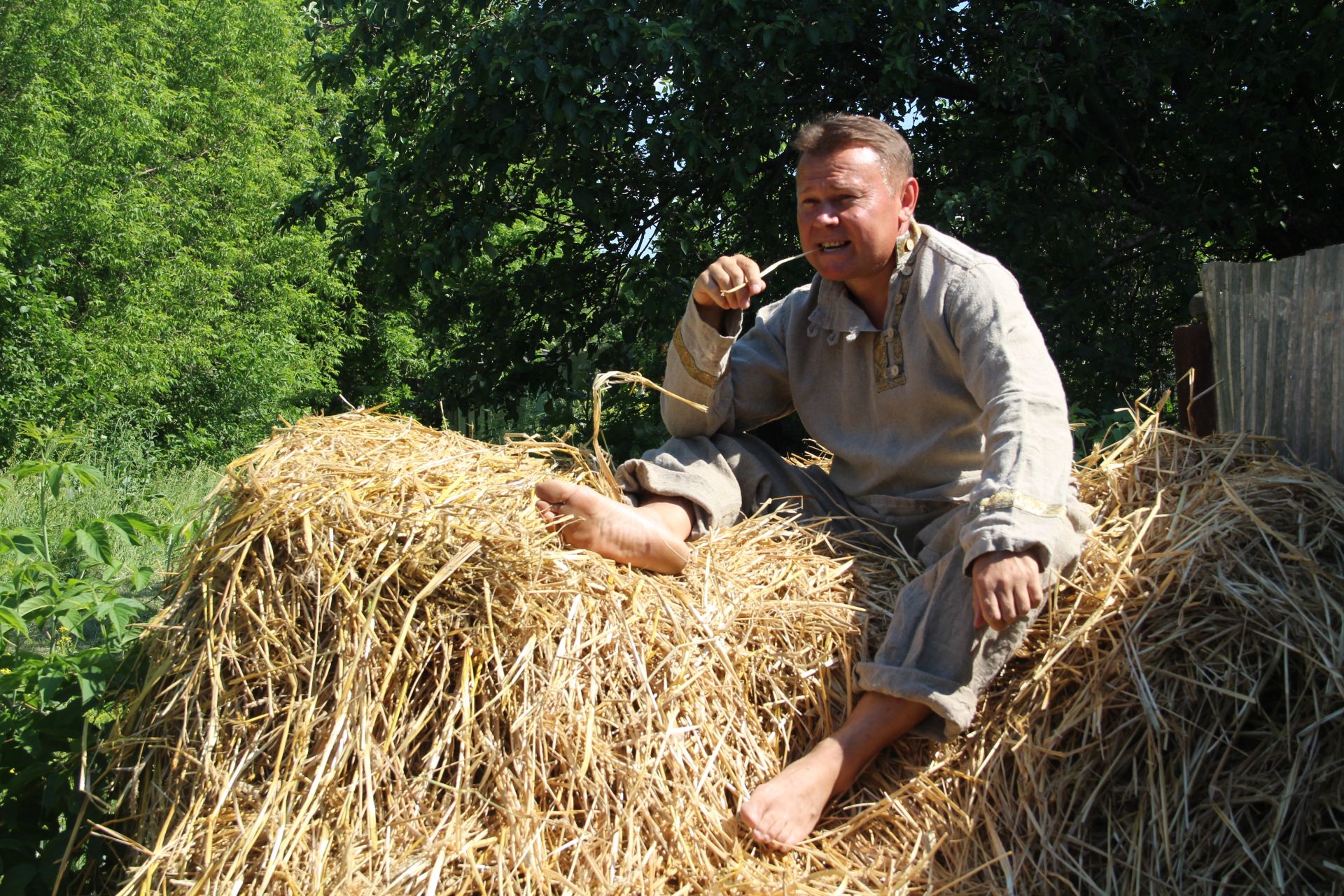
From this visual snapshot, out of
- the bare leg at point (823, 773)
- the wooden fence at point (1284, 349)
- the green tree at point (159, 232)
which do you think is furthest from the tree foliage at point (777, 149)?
the green tree at point (159, 232)

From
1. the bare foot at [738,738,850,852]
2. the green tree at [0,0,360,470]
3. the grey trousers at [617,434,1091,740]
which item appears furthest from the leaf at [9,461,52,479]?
the green tree at [0,0,360,470]

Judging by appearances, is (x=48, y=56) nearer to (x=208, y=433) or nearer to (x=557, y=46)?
(x=208, y=433)

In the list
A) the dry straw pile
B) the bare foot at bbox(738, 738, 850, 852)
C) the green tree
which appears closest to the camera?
the dry straw pile

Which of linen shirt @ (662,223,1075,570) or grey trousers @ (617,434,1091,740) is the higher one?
linen shirt @ (662,223,1075,570)

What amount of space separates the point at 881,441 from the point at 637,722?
1.12 meters

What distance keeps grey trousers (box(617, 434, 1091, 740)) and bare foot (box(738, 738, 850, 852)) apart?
19 cm

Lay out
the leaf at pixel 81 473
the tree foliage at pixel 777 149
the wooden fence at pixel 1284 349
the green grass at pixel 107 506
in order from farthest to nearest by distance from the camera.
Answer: the tree foliage at pixel 777 149, the green grass at pixel 107 506, the leaf at pixel 81 473, the wooden fence at pixel 1284 349

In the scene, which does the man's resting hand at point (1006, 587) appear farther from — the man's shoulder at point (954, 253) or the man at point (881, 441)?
the man's shoulder at point (954, 253)

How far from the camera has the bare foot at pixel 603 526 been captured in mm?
2338

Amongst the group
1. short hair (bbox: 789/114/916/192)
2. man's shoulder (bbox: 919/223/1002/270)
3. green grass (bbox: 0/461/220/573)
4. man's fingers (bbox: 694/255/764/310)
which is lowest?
green grass (bbox: 0/461/220/573)

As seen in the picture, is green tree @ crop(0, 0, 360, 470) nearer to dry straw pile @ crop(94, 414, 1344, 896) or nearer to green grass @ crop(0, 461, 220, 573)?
green grass @ crop(0, 461, 220, 573)

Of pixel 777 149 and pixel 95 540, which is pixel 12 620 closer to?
pixel 95 540

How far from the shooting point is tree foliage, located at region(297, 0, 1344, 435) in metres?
5.23

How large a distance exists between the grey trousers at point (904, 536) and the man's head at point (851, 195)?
570mm
